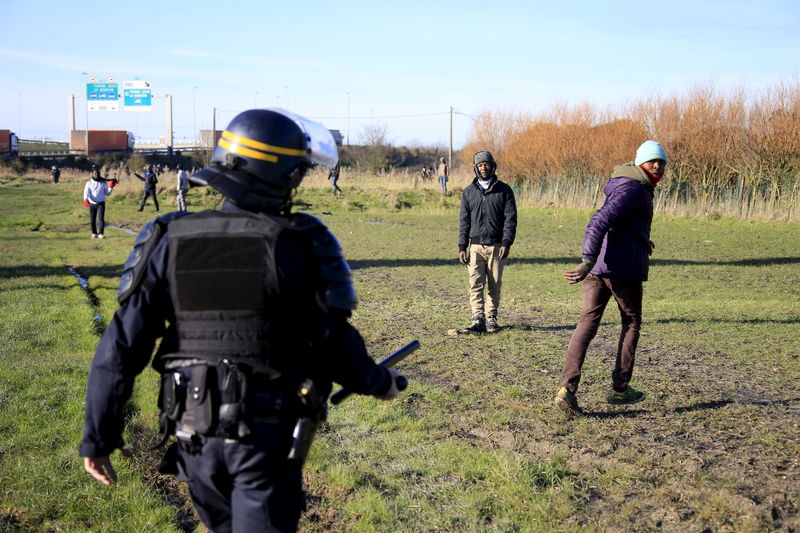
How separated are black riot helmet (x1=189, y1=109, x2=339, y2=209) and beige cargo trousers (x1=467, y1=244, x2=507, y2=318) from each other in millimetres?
6367

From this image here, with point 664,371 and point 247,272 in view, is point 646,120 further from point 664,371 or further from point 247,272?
point 247,272

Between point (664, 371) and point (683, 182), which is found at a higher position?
point (683, 182)

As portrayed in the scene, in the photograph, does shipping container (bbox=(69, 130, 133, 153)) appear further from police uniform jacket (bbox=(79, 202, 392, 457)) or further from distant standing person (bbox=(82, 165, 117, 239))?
police uniform jacket (bbox=(79, 202, 392, 457))

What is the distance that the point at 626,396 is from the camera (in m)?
5.98

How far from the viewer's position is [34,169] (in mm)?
65562

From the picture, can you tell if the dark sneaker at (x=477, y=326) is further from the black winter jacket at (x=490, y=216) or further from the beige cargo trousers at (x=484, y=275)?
the black winter jacket at (x=490, y=216)

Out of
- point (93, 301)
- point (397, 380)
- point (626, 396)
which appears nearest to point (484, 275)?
point (626, 396)

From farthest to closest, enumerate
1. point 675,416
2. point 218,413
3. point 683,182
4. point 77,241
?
point 683,182
point 77,241
point 675,416
point 218,413

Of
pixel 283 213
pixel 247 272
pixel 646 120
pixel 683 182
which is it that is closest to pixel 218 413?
pixel 247 272

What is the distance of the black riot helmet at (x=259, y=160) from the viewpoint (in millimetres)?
2469

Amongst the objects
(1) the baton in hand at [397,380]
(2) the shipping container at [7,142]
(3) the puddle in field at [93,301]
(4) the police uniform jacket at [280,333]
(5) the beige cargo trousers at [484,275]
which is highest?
(2) the shipping container at [7,142]

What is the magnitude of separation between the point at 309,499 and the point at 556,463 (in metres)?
1.48

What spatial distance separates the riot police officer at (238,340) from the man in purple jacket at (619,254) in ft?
11.1

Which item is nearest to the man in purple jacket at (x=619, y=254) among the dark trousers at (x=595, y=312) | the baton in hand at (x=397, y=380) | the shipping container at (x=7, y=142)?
the dark trousers at (x=595, y=312)
